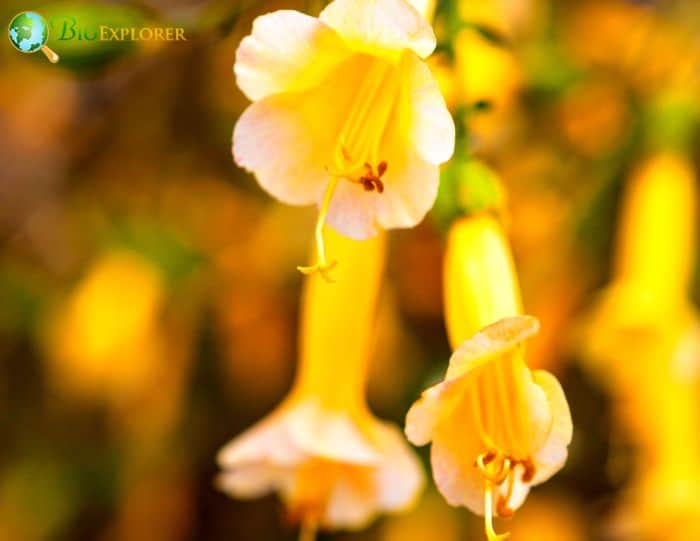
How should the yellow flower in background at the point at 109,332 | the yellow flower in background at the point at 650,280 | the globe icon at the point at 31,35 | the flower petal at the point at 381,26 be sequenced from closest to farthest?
the flower petal at the point at 381,26 < the globe icon at the point at 31,35 < the yellow flower in background at the point at 650,280 < the yellow flower in background at the point at 109,332

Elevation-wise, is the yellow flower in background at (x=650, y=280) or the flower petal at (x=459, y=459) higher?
the flower petal at (x=459, y=459)

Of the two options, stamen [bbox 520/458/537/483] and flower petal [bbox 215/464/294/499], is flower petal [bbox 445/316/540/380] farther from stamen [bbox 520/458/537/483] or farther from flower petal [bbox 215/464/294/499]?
flower petal [bbox 215/464/294/499]

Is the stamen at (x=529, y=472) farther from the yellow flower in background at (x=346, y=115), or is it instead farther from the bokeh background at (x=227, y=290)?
the bokeh background at (x=227, y=290)

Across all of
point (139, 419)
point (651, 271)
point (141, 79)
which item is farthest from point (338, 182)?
point (141, 79)

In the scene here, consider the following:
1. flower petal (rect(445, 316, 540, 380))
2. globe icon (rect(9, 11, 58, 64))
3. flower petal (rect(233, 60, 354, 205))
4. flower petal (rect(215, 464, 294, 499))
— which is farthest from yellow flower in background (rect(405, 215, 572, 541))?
globe icon (rect(9, 11, 58, 64))

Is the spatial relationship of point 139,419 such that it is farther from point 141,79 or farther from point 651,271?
point 651,271

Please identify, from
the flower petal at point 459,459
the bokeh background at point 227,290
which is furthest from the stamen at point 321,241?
the bokeh background at point 227,290

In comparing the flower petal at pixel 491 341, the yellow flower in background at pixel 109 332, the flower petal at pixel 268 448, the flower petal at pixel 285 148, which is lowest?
the yellow flower in background at pixel 109 332

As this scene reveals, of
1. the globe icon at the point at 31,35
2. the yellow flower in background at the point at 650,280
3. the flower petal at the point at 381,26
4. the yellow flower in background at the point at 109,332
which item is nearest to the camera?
the flower petal at the point at 381,26
